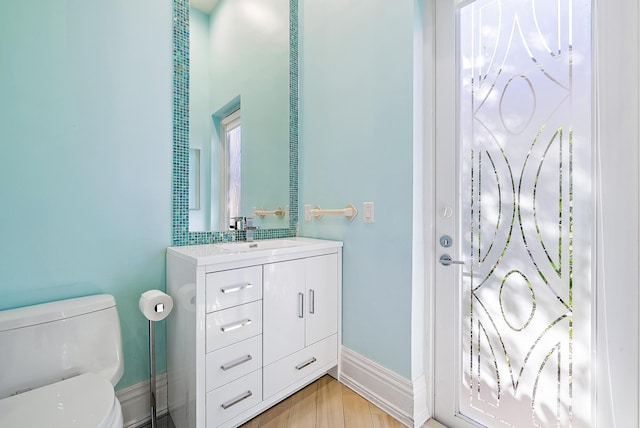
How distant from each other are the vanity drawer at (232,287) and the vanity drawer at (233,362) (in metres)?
0.19

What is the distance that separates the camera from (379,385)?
57.9 inches

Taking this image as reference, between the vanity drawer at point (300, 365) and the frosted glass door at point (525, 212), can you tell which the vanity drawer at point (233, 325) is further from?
the frosted glass door at point (525, 212)

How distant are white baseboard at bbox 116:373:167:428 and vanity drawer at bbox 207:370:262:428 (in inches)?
17.3

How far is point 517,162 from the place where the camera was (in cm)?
114

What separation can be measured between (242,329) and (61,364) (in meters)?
0.65

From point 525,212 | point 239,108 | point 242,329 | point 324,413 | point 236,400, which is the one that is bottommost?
point 324,413

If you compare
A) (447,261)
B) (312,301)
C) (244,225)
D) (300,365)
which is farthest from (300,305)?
(447,261)

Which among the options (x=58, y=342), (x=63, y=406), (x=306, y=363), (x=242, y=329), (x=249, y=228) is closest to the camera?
(x=63, y=406)

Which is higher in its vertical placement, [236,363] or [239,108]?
[239,108]

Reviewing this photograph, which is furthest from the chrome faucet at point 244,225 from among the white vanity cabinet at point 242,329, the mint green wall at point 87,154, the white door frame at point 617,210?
the white door frame at point 617,210

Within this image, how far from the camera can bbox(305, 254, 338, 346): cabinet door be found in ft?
5.01

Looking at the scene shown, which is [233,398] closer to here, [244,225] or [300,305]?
[300,305]

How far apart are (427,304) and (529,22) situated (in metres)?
1.32

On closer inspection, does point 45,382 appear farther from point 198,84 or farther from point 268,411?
point 198,84
